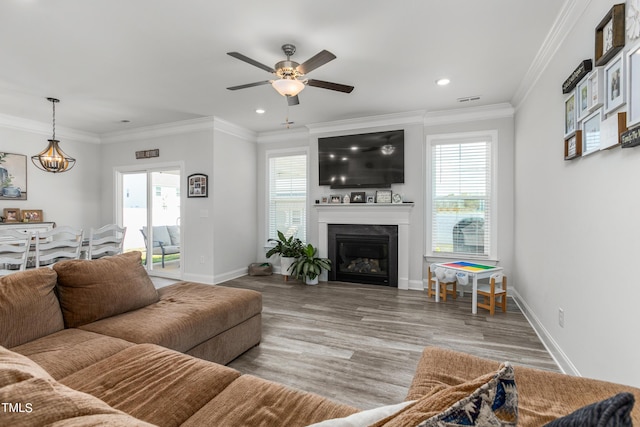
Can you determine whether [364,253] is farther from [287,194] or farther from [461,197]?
[287,194]

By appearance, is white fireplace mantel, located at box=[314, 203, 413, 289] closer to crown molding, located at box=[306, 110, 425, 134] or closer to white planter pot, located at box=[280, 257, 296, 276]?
white planter pot, located at box=[280, 257, 296, 276]

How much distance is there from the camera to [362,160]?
5.09 metres

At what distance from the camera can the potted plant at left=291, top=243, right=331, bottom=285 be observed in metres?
5.10

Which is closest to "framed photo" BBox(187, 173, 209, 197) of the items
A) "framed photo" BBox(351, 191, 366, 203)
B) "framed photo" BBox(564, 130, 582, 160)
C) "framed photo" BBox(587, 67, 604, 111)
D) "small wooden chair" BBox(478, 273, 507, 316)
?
"framed photo" BBox(351, 191, 366, 203)

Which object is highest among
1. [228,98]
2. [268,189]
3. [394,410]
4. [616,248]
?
[228,98]

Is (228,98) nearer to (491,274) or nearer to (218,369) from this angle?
(218,369)

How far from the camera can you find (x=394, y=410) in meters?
0.81

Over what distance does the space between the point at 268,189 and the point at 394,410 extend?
558 centimetres

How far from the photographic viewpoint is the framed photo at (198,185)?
17.0ft

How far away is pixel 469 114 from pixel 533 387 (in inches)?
166

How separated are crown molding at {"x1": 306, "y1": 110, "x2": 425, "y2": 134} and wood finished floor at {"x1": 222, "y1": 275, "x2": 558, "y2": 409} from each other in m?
2.61

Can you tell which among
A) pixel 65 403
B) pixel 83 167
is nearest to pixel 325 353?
pixel 65 403

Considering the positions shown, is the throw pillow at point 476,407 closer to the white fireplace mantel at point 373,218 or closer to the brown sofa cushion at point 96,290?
the brown sofa cushion at point 96,290

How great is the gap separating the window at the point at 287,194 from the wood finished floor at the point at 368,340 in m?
1.71
